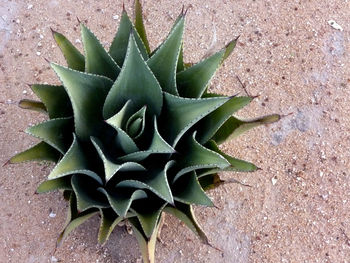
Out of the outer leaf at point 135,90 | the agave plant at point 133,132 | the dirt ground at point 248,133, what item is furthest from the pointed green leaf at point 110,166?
the dirt ground at point 248,133

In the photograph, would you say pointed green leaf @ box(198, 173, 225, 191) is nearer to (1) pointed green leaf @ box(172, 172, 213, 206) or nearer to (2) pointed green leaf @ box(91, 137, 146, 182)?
(1) pointed green leaf @ box(172, 172, 213, 206)

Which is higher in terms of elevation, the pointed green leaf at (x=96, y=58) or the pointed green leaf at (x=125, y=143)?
the pointed green leaf at (x=96, y=58)

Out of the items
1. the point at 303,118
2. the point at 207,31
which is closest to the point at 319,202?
the point at 303,118

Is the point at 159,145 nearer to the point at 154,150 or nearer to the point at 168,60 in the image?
the point at 154,150

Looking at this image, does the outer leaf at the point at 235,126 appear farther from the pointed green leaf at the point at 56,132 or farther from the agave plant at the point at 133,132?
the pointed green leaf at the point at 56,132

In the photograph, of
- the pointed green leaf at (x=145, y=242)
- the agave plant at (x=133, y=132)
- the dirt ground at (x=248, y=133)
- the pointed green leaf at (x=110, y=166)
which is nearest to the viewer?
the pointed green leaf at (x=110, y=166)

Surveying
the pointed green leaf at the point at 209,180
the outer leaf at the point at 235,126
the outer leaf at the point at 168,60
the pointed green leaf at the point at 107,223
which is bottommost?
the pointed green leaf at the point at 209,180

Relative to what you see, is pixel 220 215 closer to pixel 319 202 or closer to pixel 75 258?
pixel 319 202
